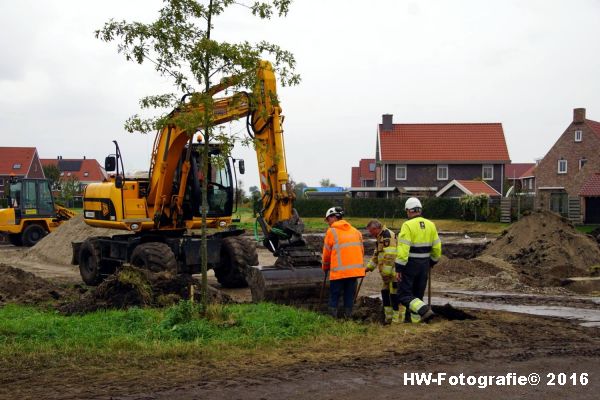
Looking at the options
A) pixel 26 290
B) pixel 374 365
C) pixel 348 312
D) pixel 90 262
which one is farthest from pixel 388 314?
pixel 90 262

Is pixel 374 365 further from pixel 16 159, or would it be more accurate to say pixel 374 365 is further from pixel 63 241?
pixel 16 159

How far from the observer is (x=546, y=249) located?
20578mm

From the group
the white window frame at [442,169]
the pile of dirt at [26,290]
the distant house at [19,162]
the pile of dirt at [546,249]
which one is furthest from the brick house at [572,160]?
the distant house at [19,162]

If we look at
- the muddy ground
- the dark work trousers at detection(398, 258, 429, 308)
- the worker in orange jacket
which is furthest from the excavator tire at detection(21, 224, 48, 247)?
the dark work trousers at detection(398, 258, 429, 308)

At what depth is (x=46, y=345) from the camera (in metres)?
8.73

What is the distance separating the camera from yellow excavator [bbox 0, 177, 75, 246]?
3008 cm

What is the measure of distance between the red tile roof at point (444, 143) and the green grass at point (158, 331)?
48.0m

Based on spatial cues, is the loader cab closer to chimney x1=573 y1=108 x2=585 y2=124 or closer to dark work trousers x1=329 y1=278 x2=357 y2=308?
dark work trousers x1=329 y1=278 x2=357 y2=308

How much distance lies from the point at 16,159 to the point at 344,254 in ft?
272

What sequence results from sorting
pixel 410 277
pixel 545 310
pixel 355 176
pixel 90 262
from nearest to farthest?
pixel 410 277 → pixel 545 310 → pixel 90 262 → pixel 355 176

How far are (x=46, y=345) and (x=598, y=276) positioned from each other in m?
14.5

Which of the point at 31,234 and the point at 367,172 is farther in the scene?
the point at 367,172

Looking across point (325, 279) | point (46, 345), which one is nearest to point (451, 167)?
point (325, 279)

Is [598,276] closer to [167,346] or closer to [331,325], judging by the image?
[331,325]
